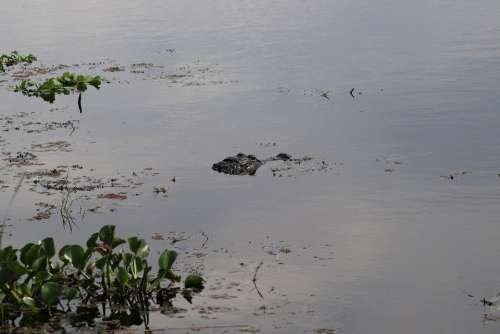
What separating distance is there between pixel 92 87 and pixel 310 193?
11074 mm

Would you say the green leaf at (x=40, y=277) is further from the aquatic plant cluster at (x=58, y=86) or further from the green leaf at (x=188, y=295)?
the aquatic plant cluster at (x=58, y=86)

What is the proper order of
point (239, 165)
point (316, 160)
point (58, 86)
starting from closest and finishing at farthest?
1. point (239, 165)
2. point (316, 160)
3. point (58, 86)

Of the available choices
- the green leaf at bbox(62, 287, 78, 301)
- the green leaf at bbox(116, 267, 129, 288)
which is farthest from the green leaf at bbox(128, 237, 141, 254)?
the green leaf at bbox(62, 287, 78, 301)

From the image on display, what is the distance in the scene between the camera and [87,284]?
948 centimetres

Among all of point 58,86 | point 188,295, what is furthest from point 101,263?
point 58,86

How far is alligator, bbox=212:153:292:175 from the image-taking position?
47.2ft

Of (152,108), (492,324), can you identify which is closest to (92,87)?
(152,108)

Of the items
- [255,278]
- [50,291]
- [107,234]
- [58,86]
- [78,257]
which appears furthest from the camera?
[58,86]

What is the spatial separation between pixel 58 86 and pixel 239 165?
28.3 ft

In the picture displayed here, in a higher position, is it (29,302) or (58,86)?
(58,86)

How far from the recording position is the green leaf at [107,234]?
9391 mm

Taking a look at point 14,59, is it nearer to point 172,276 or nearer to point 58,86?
point 58,86

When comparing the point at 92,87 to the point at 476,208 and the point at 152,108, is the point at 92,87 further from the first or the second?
the point at 476,208

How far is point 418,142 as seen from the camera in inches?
628
